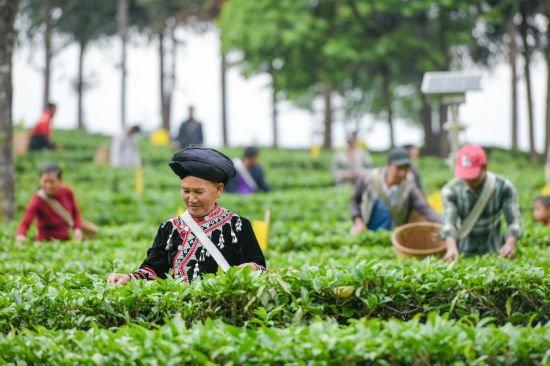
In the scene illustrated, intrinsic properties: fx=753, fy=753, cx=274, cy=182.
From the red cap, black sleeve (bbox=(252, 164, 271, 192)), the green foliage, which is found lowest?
the green foliage

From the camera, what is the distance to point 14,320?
4.71m

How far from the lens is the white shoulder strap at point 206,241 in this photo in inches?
186

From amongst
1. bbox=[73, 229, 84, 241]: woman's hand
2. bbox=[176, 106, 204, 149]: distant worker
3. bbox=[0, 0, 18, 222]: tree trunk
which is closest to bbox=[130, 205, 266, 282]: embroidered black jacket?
bbox=[73, 229, 84, 241]: woman's hand

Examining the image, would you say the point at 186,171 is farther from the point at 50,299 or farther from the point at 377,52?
the point at 377,52

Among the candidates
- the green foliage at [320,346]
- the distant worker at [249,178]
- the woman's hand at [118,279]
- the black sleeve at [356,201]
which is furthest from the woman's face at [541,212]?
the woman's hand at [118,279]

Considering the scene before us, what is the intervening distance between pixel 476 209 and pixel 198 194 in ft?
11.3

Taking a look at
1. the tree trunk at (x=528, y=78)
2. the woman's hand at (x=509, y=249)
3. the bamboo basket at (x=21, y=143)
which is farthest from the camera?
the tree trunk at (x=528, y=78)

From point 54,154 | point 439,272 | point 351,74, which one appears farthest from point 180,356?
point 351,74

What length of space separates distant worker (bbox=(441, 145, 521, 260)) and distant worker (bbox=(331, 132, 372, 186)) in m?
7.98

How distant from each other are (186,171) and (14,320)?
143 cm

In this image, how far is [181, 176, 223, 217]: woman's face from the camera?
4691mm

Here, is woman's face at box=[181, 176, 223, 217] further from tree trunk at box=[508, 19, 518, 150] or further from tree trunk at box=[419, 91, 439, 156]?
tree trunk at box=[508, 19, 518, 150]

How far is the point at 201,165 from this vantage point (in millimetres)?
4633

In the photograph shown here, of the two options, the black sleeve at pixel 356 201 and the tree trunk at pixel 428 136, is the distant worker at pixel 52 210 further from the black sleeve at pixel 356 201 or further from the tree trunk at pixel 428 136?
the tree trunk at pixel 428 136
